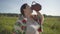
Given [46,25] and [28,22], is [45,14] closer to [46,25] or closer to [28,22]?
[46,25]

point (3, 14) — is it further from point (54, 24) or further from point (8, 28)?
point (54, 24)

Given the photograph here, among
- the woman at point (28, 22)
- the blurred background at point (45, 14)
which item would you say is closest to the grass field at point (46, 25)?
the blurred background at point (45, 14)

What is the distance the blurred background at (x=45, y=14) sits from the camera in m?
1.42

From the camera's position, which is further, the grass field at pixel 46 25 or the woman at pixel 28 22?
the grass field at pixel 46 25

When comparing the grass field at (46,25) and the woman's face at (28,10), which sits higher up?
the woman's face at (28,10)

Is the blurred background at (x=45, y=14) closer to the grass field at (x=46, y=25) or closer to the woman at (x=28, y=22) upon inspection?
the grass field at (x=46, y=25)

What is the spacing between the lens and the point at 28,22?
122 cm

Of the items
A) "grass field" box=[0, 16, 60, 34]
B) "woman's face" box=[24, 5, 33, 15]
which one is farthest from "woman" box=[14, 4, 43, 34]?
"grass field" box=[0, 16, 60, 34]

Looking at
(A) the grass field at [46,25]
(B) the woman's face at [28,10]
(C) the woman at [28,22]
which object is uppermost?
(B) the woman's face at [28,10]

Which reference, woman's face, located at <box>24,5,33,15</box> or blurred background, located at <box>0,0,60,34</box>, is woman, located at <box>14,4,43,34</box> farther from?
blurred background, located at <box>0,0,60,34</box>

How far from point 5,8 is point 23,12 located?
28 cm

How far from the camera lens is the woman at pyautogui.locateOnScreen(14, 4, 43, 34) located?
3.90 feet

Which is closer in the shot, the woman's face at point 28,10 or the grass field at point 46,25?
the woman's face at point 28,10

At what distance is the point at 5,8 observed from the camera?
57.4 inches
